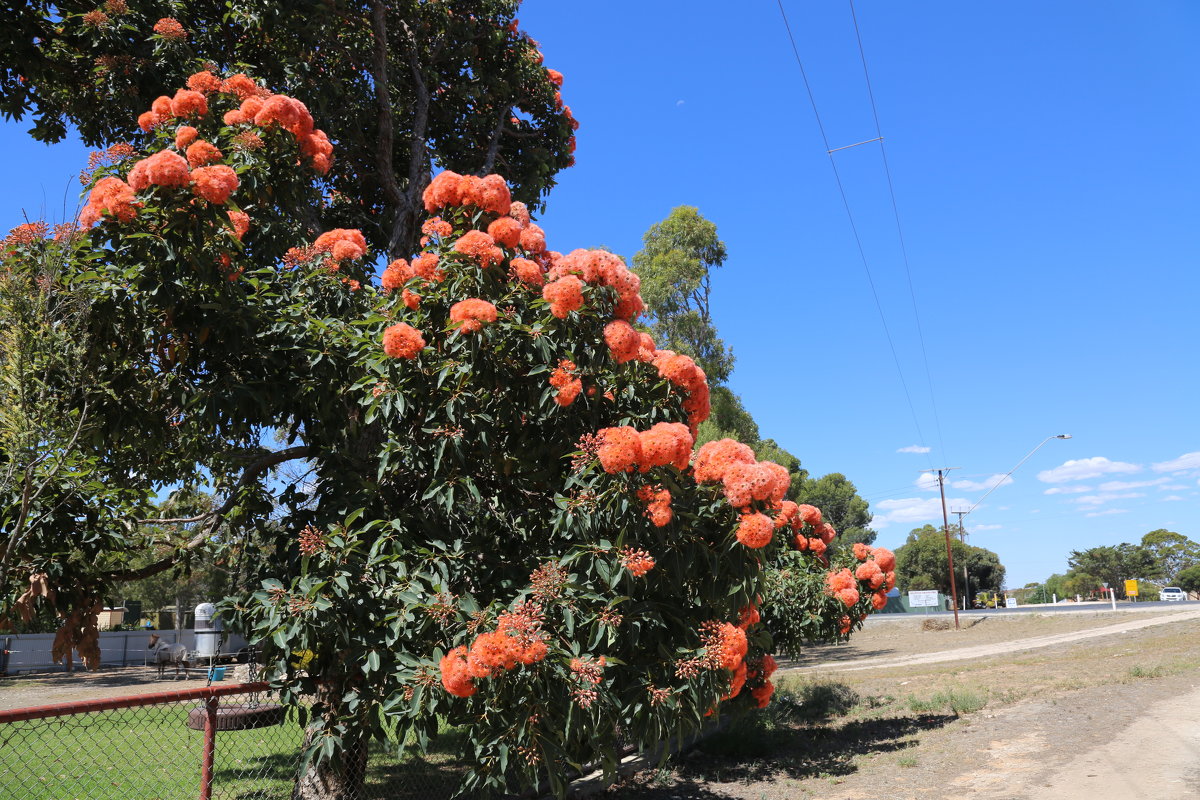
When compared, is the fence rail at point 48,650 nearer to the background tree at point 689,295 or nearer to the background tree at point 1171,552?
the background tree at point 689,295

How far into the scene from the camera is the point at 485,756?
351 cm

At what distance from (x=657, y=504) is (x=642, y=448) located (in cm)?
28

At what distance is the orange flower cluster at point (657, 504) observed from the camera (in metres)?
3.57

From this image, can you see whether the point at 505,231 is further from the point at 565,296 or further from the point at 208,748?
the point at 208,748

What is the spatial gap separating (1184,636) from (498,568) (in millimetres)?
25193

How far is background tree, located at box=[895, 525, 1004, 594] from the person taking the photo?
68.2 metres

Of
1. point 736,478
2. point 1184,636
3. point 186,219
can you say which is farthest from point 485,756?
point 1184,636

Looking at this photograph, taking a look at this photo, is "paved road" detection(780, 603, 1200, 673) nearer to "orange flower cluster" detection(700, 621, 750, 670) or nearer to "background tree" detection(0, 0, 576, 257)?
"background tree" detection(0, 0, 576, 257)

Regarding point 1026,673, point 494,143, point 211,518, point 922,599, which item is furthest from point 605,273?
point 922,599

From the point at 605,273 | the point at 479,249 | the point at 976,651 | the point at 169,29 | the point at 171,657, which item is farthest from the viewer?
the point at 976,651

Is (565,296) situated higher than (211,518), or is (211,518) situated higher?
(565,296)

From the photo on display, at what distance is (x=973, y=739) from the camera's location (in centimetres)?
929

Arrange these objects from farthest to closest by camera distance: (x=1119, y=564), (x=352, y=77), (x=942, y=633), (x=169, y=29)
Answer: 1. (x=1119, y=564)
2. (x=942, y=633)
3. (x=352, y=77)
4. (x=169, y=29)

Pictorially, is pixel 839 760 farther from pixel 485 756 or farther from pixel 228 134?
pixel 228 134
